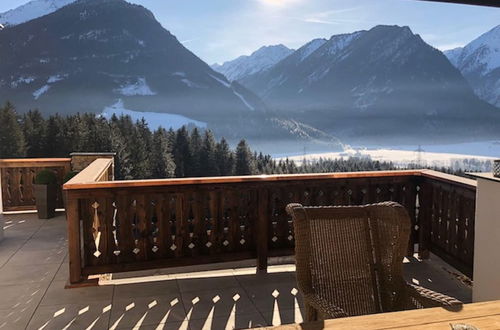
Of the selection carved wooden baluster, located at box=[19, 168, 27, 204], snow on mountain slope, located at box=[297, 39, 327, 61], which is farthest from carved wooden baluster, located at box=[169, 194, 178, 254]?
snow on mountain slope, located at box=[297, 39, 327, 61]

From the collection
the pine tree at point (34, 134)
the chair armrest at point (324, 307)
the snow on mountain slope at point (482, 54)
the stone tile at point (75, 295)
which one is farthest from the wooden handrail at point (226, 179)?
the snow on mountain slope at point (482, 54)

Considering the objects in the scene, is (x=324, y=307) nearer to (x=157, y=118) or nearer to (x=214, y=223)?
(x=214, y=223)

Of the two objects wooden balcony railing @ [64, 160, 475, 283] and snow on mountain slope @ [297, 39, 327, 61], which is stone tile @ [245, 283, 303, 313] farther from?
snow on mountain slope @ [297, 39, 327, 61]

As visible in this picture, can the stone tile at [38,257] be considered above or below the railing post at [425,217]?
below

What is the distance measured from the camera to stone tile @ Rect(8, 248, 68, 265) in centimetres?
415

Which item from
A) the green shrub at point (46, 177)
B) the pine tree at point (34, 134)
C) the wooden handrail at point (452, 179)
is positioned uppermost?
the pine tree at point (34, 134)

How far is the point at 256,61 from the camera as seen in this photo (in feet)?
146

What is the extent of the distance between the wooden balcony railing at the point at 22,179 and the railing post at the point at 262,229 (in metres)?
4.15

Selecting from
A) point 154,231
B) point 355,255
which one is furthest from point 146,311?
point 355,255

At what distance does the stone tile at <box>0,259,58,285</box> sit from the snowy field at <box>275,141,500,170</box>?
23.9m

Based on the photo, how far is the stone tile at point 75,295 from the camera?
320 cm

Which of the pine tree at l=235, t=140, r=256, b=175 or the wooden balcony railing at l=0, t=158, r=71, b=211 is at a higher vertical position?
the wooden balcony railing at l=0, t=158, r=71, b=211

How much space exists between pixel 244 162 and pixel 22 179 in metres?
18.2

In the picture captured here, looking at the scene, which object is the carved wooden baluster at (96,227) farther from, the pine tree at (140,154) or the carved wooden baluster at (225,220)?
the pine tree at (140,154)
